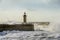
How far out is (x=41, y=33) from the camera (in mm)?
1629

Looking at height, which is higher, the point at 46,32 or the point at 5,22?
the point at 5,22

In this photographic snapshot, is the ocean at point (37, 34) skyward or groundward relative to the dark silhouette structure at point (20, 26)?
groundward

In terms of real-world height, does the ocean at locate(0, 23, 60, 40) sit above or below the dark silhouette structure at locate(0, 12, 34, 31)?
below

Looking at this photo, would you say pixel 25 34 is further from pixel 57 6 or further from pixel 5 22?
pixel 57 6

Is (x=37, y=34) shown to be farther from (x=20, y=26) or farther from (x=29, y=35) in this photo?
(x=20, y=26)

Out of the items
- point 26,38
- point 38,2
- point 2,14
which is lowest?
point 26,38

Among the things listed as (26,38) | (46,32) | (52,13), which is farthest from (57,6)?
(26,38)

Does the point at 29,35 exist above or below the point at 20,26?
below

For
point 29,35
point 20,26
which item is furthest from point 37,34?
point 20,26

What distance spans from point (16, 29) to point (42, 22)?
1.20 ft

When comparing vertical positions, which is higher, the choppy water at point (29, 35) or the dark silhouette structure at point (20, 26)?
the dark silhouette structure at point (20, 26)

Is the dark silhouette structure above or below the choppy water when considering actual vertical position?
above

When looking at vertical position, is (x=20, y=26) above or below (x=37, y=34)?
above

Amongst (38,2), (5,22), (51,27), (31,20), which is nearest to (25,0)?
(38,2)
